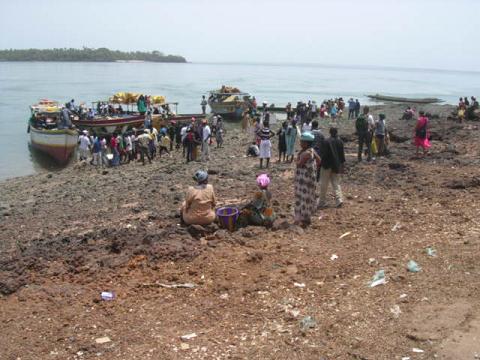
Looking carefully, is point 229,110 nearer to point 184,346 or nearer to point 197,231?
point 197,231

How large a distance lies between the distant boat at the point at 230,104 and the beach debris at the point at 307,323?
32.9 metres

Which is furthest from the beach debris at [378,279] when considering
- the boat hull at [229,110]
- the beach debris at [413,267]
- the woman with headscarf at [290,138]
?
the boat hull at [229,110]

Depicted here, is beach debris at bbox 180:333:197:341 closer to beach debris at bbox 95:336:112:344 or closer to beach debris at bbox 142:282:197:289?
beach debris at bbox 95:336:112:344

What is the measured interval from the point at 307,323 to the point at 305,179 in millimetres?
3152

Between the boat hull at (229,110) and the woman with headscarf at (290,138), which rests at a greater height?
the woman with headscarf at (290,138)

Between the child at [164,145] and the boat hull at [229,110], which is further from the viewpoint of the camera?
the boat hull at [229,110]

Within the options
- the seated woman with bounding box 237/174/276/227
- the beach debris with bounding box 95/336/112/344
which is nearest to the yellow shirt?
the seated woman with bounding box 237/174/276/227

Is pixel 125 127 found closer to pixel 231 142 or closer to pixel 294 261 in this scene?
pixel 231 142

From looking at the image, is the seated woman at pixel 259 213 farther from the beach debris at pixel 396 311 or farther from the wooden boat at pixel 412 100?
the wooden boat at pixel 412 100

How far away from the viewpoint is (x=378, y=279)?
19.3ft

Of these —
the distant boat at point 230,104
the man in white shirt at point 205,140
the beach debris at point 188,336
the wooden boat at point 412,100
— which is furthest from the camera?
the wooden boat at point 412,100

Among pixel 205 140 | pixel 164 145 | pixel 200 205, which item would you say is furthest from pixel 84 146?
pixel 200 205

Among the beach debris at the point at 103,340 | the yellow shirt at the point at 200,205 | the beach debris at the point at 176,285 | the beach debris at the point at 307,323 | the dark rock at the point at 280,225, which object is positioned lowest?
the beach debris at the point at 103,340

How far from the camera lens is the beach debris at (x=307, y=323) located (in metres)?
4.97
